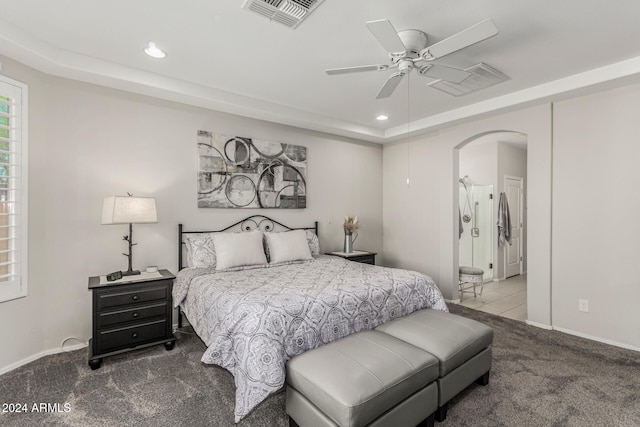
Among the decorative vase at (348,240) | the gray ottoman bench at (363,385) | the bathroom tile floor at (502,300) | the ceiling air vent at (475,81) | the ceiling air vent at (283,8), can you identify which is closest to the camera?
the gray ottoman bench at (363,385)

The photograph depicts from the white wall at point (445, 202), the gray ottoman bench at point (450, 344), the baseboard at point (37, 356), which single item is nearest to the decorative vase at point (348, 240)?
the white wall at point (445, 202)

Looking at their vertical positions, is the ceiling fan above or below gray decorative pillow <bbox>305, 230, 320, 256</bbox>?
above

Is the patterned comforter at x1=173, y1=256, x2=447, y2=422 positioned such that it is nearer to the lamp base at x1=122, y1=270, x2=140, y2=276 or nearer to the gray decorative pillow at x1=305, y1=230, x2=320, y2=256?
the lamp base at x1=122, y1=270, x2=140, y2=276

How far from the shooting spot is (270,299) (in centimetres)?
221

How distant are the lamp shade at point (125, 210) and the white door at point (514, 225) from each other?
6498 millimetres

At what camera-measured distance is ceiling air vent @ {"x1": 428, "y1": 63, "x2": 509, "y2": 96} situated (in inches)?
106

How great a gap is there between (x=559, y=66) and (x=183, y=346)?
457 centimetres

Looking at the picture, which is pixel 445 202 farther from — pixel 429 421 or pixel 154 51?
pixel 154 51

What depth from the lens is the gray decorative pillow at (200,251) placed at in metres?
3.44

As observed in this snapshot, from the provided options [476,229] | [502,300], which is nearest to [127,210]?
[502,300]

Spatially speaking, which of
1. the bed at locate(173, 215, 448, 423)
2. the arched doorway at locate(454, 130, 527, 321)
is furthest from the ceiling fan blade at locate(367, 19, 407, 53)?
the arched doorway at locate(454, 130, 527, 321)

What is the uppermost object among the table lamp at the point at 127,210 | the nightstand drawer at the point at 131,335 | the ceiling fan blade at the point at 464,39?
the ceiling fan blade at the point at 464,39

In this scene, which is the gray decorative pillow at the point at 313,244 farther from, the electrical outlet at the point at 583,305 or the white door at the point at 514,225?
the white door at the point at 514,225

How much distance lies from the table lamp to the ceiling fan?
2142mm
